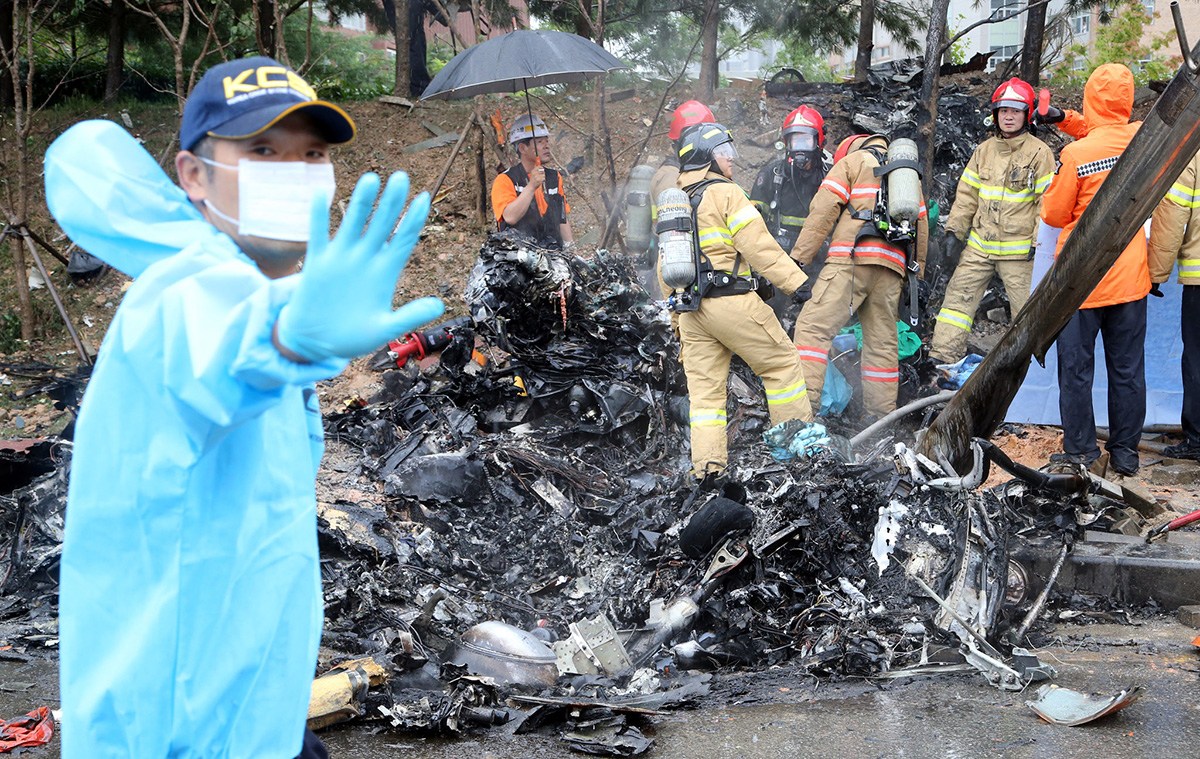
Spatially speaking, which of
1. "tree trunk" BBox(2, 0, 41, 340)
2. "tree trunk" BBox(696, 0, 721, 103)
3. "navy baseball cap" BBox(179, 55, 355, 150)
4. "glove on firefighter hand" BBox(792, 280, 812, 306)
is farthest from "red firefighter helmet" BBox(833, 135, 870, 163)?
"tree trunk" BBox(2, 0, 41, 340)

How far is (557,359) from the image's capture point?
7531 mm

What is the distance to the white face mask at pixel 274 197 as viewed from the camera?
166 cm

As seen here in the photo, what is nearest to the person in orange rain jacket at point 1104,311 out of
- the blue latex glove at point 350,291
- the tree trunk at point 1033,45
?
the blue latex glove at point 350,291

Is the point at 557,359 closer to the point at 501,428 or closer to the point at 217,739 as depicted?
the point at 501,428

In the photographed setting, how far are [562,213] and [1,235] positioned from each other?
5.33 m

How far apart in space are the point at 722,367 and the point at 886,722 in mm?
3118

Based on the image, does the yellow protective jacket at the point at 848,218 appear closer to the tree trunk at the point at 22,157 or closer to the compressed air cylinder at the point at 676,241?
the compressed air cylinder at the point at 676,241

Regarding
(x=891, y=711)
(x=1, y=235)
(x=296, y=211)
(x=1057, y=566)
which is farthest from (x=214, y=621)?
(x=1, y=235)

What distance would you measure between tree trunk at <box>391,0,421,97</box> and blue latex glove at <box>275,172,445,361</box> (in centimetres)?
1293

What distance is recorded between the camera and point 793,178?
26.3 feet

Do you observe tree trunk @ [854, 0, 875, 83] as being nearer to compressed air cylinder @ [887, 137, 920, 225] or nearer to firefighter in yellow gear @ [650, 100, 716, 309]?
firefighter in yellow gear @ [650, 100, 716, 309]

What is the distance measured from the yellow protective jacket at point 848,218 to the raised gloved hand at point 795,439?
1.46 metres

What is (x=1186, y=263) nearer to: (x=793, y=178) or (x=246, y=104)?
(x=793, y=178)

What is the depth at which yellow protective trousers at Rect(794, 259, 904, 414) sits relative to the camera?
7184 mm
